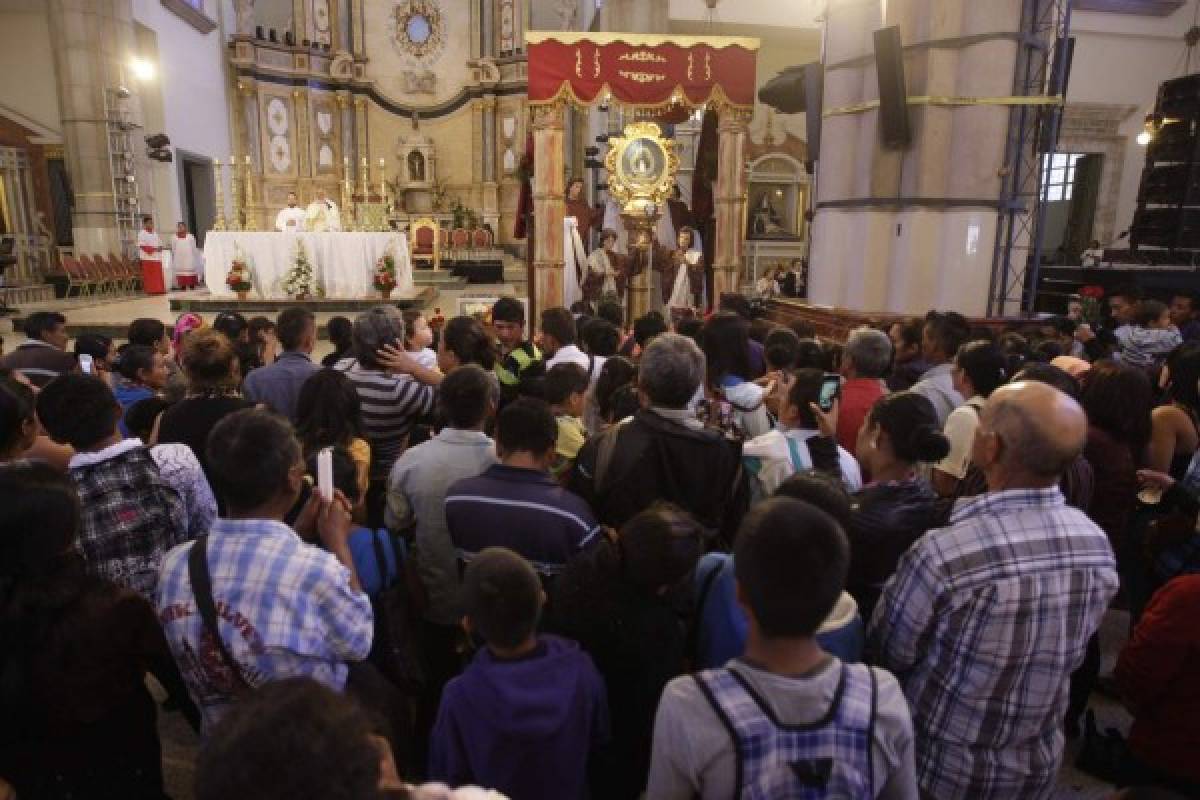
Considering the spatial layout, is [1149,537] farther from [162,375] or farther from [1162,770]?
[162,375]

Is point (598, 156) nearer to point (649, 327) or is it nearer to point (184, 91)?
point (184, 91)

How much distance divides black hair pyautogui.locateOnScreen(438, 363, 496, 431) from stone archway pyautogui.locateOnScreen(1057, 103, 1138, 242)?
15.1 metres

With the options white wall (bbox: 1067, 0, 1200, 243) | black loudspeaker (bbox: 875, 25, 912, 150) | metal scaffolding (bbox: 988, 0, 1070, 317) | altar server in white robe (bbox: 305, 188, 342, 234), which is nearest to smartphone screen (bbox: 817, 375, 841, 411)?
black loudspeaker (bbox: 875, 25, 912, 150)

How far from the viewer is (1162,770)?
1913 millimetres

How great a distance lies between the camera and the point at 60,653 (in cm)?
162

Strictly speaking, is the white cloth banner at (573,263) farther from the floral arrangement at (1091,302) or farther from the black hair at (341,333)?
the floral arrangement at (1091,302)

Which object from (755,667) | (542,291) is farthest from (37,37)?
(755,667)

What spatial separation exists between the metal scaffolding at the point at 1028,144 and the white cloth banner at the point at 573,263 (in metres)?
4.64

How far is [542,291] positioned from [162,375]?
5.43 m

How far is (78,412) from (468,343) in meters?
2.00

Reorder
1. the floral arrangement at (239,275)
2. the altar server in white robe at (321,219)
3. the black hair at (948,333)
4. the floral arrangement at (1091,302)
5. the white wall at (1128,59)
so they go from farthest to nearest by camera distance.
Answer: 1. the white wall at (1128,59)
2. the altar server in white robe at (321,219)
3. the floral arrangement at (239,275)
4. the floral arrangement at (1091,302)
5. the black hair at (948,333)

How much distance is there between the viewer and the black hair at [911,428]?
2084mm

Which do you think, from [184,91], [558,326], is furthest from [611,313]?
[184,91]

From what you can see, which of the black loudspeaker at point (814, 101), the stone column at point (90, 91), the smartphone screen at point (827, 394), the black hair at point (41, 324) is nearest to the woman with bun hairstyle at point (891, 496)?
the smartphone screen at point (827, 394)
